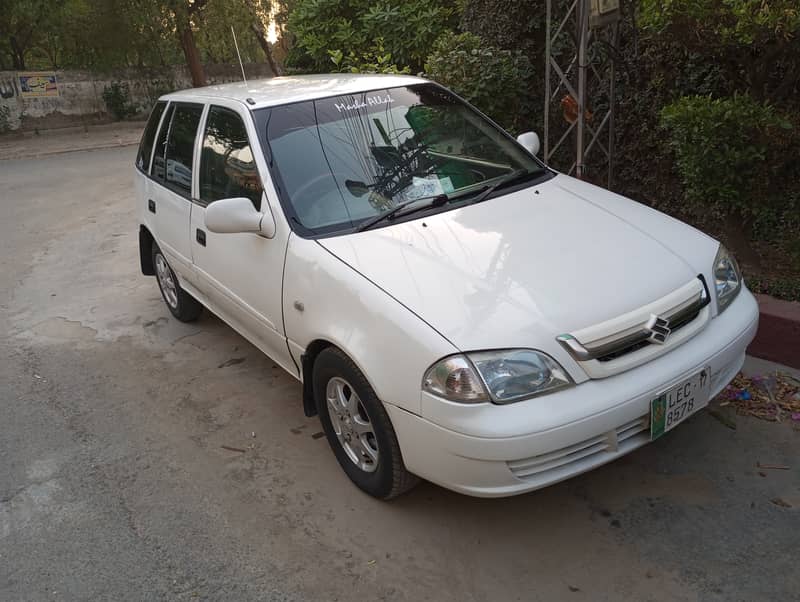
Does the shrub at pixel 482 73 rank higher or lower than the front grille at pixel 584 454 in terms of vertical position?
higher

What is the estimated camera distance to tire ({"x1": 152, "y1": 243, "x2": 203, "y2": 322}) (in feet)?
17.5

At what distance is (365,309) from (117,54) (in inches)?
980

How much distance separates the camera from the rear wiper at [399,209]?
334 cm

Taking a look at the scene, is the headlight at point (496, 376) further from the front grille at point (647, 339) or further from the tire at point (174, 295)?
the tire at point (174, 295)

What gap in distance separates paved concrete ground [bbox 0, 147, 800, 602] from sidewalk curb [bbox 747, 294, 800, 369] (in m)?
0.67

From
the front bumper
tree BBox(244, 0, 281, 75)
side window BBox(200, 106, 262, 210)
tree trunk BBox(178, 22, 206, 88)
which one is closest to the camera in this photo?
the front bumper

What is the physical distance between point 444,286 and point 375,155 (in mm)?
1139

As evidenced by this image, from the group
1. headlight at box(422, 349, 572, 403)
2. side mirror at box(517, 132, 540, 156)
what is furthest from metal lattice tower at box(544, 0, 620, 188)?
headlight at box(422, 349, 572, 403)

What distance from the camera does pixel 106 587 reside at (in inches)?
114

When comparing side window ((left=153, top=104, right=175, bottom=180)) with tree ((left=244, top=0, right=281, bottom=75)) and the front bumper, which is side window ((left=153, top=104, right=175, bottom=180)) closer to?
the front bumper

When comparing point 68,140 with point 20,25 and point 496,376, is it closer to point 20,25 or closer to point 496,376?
point 20,25

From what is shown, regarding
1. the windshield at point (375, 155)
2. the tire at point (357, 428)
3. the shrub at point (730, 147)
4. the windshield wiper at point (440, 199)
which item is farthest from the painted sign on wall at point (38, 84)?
the tire at point (357, 428)

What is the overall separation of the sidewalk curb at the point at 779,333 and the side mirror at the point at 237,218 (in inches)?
111

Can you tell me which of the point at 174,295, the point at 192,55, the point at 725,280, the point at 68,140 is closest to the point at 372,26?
the point at 174,295
